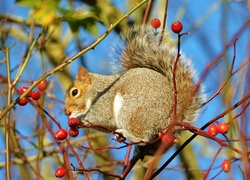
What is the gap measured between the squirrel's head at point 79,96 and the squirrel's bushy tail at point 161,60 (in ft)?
0.87

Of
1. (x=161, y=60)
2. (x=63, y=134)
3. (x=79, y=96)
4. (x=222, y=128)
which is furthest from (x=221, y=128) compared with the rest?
(x=79, y=96)

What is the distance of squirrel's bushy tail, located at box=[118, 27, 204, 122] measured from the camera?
2.34 metres

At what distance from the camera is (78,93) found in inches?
109

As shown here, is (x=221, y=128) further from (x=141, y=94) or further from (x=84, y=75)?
(x=84, y=75)

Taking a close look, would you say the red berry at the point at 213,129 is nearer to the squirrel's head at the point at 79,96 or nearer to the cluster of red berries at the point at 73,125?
the cluster of red berries at the point at 73,125

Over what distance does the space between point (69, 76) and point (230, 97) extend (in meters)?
3.20

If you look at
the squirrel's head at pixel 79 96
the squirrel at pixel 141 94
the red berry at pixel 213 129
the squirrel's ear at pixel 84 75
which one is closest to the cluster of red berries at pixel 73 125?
the squirrel at pixel 141 94

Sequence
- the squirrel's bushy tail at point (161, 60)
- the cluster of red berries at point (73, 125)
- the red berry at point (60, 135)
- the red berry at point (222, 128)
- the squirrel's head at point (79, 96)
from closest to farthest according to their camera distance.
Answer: the red berry at point (222, 128), the red berry at point (60, 135), the cluster of red berries at point (73, 125), the squirrel's bushy tail at point (161, 60), the squirrel's head at point (79, 96)

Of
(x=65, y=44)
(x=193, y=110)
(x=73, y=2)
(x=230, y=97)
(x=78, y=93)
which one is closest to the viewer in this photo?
(x=230, y=97)

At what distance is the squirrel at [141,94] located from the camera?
2373mm

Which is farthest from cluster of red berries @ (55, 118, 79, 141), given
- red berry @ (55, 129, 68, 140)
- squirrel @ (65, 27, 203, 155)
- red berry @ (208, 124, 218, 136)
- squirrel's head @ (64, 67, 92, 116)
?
squirrel's head @ (64, 67, 92, 116)

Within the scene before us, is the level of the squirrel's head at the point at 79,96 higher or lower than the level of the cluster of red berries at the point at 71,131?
higher

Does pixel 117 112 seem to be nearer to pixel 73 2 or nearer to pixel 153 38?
pixel 153 38

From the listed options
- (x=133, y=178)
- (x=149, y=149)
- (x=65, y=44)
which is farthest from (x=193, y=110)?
(x=65, y=44)
